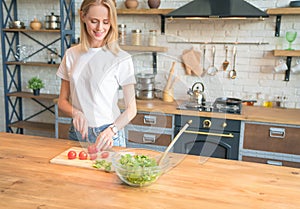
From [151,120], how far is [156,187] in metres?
0.31

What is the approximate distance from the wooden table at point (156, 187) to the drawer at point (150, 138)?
6.0 inches

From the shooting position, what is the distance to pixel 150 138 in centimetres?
142

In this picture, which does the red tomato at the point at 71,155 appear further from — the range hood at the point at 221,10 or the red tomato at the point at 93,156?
the range hood at the point at 221,10

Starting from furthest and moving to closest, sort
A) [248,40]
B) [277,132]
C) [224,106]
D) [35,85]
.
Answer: [35,85] → [248,40] → [224,106] → [277,132]

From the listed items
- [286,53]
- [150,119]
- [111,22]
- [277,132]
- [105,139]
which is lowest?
[277,132]

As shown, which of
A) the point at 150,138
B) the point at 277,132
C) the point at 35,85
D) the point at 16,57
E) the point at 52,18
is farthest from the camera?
the point at 16,57

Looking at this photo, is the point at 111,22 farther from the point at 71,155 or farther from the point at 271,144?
the point at 271,144

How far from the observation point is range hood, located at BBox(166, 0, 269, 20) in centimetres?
274

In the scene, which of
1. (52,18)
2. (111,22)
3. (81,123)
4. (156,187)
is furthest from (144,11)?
(156,187)

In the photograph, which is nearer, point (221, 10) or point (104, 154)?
point (104, 154)

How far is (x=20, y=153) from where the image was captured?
1.65m

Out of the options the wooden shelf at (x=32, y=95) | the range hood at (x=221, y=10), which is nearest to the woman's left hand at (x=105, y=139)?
the range hood at (x=221, y=10)

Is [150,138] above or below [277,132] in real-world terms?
above

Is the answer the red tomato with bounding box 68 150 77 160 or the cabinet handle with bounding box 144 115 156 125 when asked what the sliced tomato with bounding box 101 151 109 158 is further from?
the cabinet handle with bounding box 144 115 156 125
